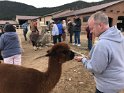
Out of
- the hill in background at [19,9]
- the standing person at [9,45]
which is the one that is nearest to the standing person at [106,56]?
the standing person at [9,45]

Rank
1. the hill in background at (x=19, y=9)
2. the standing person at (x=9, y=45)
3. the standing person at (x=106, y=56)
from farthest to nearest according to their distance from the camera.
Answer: the hill in background at (x=19, y=9), the standing person at (x=9, y=45), the standing person at (x=106, y=56)

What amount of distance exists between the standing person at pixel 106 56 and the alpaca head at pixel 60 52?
146cm

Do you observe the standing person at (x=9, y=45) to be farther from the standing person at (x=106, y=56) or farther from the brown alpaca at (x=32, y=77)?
the standing person at (x=106, y=56)

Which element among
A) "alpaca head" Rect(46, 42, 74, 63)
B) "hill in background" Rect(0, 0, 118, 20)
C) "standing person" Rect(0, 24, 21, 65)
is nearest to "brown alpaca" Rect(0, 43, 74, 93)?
"alpaca head" Rect(46, 42, 74, 63)

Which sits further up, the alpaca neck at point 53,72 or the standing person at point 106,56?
the standing person at point 106,56

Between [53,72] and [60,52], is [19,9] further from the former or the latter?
[53,72]

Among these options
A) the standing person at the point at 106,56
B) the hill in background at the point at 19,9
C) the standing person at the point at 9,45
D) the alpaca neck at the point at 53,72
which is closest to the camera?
the standing person at the point at 106,56

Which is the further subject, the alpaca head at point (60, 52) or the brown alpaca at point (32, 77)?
the alpaca head at point (60, 52)

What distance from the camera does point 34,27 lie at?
18.6 m

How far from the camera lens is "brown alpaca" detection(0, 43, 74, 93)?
5387mm

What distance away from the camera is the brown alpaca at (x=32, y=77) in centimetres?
539

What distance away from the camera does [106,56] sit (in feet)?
12.9

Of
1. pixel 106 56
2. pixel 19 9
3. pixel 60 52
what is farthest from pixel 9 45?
pixel 19 9

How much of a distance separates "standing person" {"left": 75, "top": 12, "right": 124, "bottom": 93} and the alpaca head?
146 cm
